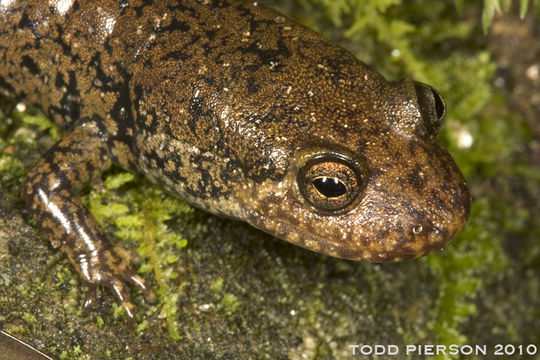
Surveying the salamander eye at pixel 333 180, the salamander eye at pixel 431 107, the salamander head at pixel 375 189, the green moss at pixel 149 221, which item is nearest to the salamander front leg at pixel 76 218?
the green moss at pixel 149 221

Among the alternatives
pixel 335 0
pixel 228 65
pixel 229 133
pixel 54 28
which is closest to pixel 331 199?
pixel 229 133

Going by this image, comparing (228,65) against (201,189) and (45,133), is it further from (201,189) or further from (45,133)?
(45,133)

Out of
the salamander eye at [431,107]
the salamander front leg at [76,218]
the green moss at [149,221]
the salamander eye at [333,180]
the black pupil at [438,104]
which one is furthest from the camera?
the green moss at [149,221]

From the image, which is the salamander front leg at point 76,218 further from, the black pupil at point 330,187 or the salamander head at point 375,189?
the black pupil at point 330,187

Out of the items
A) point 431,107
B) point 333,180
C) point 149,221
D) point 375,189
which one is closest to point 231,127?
point 333,180

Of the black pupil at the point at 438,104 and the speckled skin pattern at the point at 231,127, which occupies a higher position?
the black pupil at the point at 438,104

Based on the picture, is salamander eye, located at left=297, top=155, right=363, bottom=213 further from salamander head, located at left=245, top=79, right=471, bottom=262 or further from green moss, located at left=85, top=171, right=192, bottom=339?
green moss, located at left=85, top=171, right=192, bottom=339
